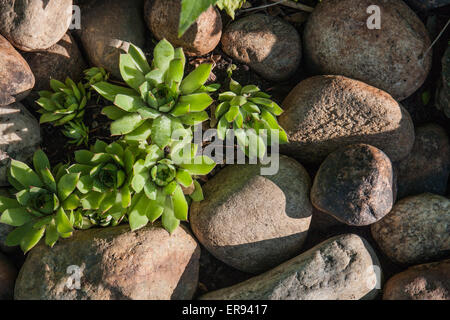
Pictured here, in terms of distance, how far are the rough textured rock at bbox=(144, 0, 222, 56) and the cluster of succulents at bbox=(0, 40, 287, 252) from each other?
0.27 m

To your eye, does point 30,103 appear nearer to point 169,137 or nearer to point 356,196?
point 169,137

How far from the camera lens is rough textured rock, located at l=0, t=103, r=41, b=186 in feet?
9.05

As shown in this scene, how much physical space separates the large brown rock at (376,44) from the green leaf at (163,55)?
1158mm

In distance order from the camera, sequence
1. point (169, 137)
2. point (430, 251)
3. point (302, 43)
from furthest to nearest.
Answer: point (302, 43) → point (430, 251) → point (169, 137)

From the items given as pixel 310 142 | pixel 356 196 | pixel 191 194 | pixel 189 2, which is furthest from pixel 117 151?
pixel 356 196

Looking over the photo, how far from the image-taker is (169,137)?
2.59m

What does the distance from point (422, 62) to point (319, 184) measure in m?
1.22

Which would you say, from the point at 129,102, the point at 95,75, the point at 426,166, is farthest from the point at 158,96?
the point at 426,166

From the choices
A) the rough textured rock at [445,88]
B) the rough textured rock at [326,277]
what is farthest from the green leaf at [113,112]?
the rough textured rock at [445,88]

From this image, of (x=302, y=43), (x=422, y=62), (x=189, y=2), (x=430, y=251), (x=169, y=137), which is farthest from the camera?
(x=302, y=43)

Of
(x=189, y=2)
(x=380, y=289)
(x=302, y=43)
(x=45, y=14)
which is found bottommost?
(x=380, y=289)

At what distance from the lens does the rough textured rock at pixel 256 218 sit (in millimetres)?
2828

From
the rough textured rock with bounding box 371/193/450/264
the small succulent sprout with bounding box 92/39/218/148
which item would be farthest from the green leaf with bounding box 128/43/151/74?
the rough textured rock with bounding box 371/193/450/264

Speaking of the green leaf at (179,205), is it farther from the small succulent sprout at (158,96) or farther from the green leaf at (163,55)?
the green leaf at (163,55)
